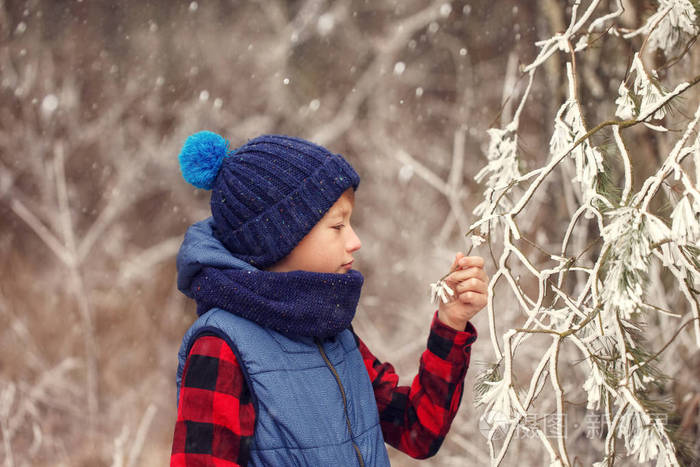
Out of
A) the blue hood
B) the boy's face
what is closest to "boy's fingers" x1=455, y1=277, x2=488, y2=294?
the boy's face

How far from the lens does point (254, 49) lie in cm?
198

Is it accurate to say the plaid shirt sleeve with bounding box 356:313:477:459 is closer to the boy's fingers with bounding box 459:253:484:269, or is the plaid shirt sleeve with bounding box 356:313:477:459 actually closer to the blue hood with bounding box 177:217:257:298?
the boy's fingers with bounding box 459:253:484:269

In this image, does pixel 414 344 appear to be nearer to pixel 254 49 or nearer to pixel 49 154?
pixel 254 49

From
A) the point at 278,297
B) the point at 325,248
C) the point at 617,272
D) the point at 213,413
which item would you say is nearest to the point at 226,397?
the point at 213,413

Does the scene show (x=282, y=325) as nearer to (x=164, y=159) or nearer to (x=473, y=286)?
(x=473, y=286)

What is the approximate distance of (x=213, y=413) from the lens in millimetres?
786

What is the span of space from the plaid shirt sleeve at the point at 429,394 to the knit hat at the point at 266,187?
28 centimetres

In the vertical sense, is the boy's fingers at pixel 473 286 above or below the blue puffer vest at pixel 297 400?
above

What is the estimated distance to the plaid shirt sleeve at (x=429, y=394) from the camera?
0.96 m

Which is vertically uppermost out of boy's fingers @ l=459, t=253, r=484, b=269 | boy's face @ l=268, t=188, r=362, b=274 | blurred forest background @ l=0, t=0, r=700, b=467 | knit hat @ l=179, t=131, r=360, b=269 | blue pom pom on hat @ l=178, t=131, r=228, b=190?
blurred forest background @ l=0, t=0, r=700, b=467

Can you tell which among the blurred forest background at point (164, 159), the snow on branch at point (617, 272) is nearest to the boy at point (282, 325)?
the snow on branch at point (617, 272)

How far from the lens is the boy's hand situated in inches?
36.2

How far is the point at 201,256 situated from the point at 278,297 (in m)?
0.13

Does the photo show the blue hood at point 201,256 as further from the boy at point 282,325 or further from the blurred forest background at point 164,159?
the blurred forest background at point 164,159
